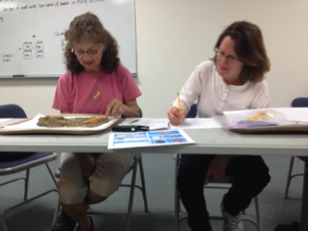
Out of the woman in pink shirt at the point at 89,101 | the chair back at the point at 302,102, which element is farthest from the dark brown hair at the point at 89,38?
the chair back at the point at 302,102

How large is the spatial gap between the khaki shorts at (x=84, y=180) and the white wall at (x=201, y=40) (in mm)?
1566

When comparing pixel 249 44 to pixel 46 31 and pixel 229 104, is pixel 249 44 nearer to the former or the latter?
pixel 229 104

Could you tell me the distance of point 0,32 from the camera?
2604 mm

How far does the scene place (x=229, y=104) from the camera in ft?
3.85

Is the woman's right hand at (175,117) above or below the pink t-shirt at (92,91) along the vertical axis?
below

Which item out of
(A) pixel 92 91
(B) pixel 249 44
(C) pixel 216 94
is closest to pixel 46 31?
(A) pixel 92 91

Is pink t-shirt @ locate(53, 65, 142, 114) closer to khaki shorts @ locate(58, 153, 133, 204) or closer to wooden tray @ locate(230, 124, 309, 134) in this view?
khaki shorts @ locate(58, 153, 133, 204)

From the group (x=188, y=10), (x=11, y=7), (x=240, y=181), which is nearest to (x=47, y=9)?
(x=11, y=7)

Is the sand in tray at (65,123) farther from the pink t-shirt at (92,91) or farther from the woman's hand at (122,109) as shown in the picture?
the pink t-shirt at (92,91)

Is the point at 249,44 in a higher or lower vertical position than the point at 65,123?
higher

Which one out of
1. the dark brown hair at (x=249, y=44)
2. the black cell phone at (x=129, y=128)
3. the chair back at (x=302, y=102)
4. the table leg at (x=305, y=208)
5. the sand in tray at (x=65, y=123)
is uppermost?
the dark brown hair at (x=249, y=44)

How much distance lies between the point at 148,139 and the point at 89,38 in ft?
2.38

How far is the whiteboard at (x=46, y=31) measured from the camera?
93.9 inches

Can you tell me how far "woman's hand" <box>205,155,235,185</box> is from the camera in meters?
0.98
